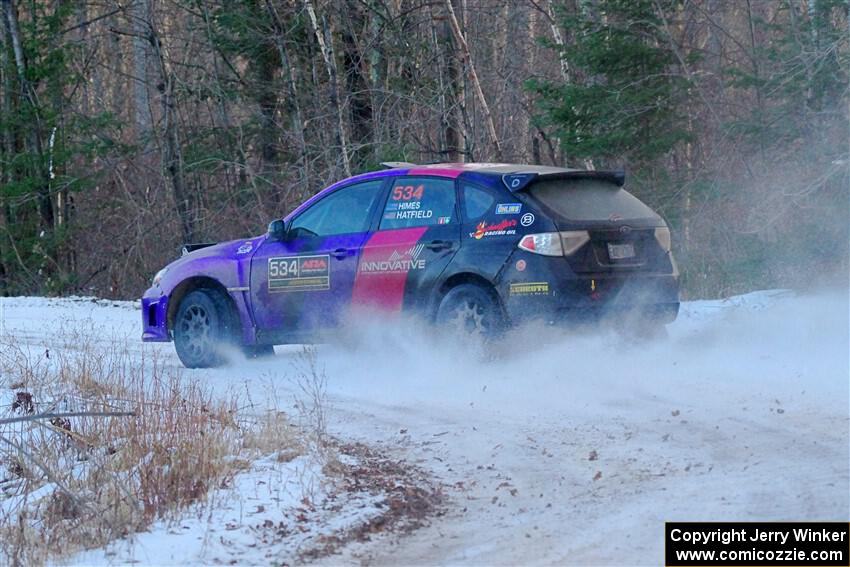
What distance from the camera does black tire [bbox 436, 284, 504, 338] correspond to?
9664 mm

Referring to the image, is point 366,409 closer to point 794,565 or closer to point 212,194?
point 794,565

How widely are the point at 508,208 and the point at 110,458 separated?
3.90 meters

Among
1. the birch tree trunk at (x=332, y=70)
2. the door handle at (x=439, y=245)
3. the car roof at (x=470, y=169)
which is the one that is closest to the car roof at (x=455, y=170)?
the car roof at (x=470, y=169)

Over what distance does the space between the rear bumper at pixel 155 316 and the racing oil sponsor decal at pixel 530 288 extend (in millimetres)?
4091

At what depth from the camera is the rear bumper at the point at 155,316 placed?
1190 cm

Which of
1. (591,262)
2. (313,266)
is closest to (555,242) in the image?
(591,262)

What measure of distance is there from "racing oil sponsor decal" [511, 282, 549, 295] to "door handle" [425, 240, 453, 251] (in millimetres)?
768

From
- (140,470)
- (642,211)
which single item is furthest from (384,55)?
(140,470)

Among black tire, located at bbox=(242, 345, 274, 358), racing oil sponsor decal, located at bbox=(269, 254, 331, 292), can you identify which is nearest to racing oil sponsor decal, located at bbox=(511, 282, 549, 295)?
racing oil sponsor decal, located at bbox=(269, 254, 331, 292)

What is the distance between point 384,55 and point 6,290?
37.4 feet

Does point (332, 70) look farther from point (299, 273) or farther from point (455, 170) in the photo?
point (455, 170)

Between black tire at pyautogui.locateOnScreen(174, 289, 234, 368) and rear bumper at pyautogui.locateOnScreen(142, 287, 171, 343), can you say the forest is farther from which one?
rear bumper at pyautogui.locateOnScreen(142, 287, 171, 343)

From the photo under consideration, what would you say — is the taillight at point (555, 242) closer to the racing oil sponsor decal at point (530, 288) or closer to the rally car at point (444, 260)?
the rally car at point (444, 260)

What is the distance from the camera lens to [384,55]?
21.5 meters
